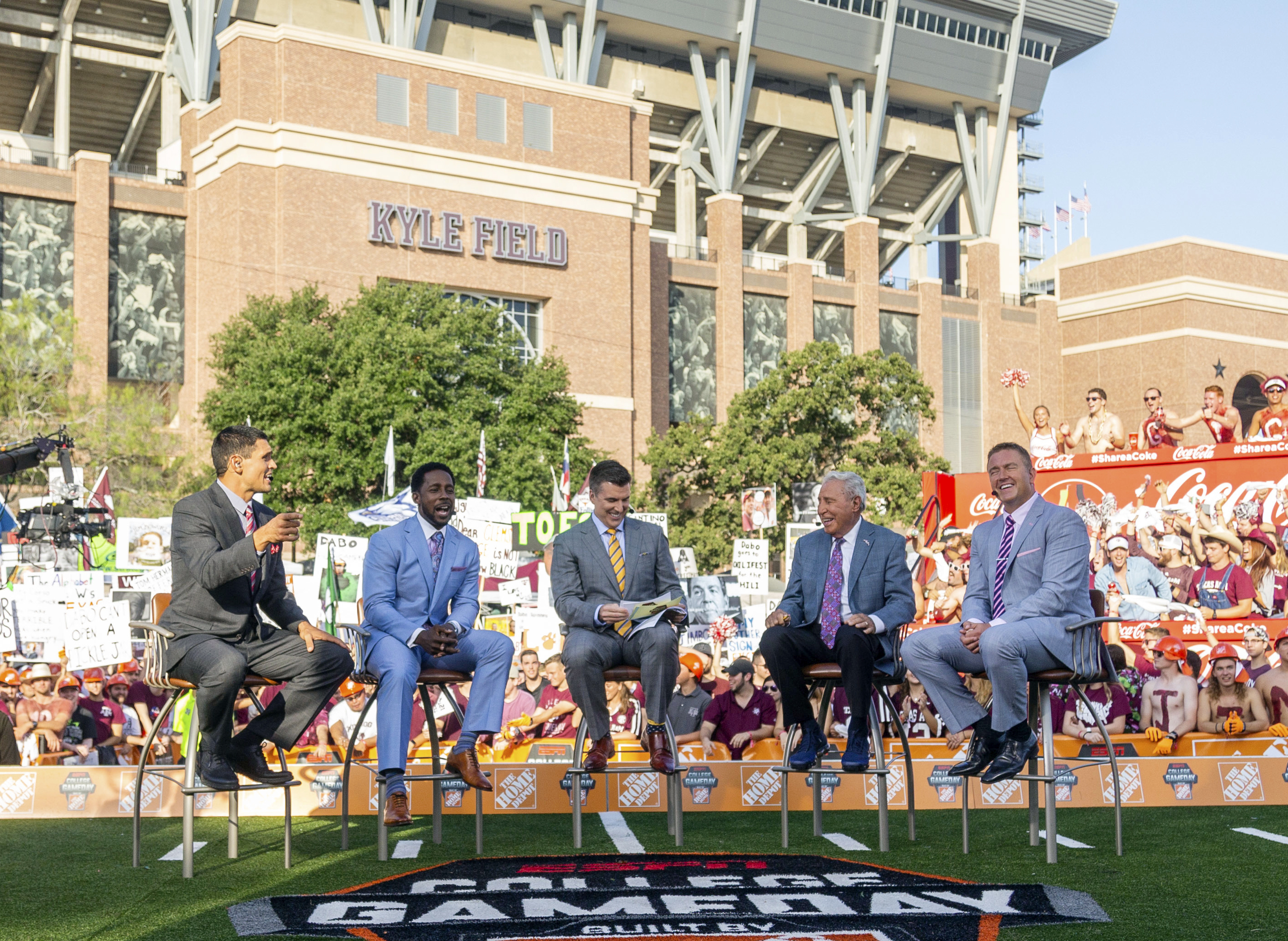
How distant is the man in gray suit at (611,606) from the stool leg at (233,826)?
69.4 inches

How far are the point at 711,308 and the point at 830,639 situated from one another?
5454 centimetres

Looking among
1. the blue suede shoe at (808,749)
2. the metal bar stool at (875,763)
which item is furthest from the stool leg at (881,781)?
the blue suede shoe at (808,749)

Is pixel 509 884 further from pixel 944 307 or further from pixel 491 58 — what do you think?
pixel 944 307

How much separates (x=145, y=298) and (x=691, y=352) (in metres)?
21.9

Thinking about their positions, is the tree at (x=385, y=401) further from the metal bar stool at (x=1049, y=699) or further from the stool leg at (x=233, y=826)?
the metal bar stool at (x=1049, y=699)

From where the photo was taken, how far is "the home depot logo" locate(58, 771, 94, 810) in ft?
30.8

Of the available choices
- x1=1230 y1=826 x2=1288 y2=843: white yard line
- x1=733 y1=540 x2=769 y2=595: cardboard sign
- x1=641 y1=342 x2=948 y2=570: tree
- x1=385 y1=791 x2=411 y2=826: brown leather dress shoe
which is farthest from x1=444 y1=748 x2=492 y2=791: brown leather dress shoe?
x1=641 y1=342 x2=948 y2=570: tree

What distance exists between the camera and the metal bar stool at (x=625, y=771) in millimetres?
7431

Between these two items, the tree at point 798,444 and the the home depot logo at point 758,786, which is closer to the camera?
the the home depot logo at point 758,786

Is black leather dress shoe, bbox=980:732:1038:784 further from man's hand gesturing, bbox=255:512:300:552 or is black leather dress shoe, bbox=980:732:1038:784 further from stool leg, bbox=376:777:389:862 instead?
man's hand gesturing, bbox=255:512:300:552

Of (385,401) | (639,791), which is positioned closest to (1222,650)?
(639,791)

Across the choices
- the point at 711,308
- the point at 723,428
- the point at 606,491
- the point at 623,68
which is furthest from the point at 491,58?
the point at 606,491

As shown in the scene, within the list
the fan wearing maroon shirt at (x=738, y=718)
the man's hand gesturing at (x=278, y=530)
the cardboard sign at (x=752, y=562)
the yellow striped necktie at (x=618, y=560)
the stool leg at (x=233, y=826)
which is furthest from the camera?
the cardboard sign at (x=752, y=562)

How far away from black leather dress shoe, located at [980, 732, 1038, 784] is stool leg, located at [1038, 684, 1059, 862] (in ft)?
0.25
